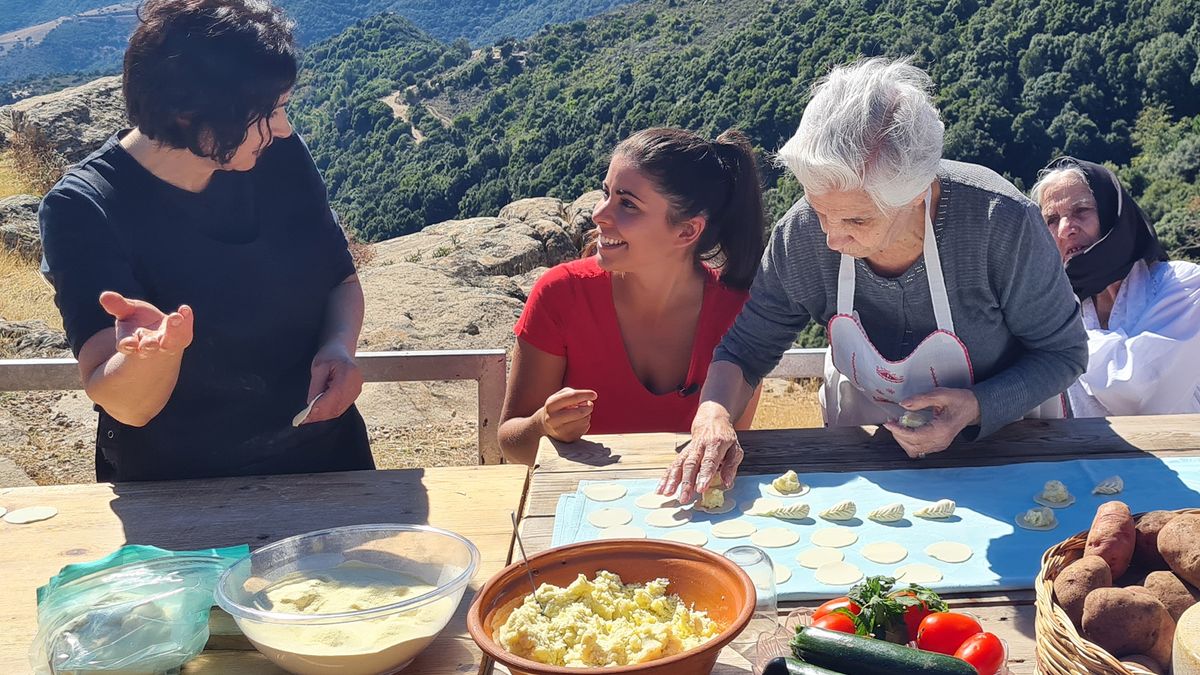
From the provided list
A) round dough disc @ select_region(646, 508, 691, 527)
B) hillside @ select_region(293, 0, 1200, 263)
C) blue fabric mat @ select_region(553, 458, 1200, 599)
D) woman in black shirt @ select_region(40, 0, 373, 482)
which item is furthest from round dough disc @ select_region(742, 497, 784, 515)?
hillside @ select_region(293, 0, 1200, 263)

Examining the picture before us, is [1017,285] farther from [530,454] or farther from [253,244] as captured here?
[253,244]

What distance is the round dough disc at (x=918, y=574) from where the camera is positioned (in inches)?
64.0

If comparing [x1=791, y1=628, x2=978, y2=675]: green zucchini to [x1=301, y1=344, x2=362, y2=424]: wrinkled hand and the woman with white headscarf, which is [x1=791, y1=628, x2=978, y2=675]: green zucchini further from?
the woman with white headscarf

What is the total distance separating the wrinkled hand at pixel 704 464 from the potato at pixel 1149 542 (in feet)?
2.84

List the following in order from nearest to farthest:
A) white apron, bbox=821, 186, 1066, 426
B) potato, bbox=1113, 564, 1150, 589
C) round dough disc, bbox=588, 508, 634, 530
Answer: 1. potato, bbox=1113, 564, 1150, 589
2. round dough disc, bbox=588, 508, 634, 530
3. white apron, bbox=821, 186, 1066, 426

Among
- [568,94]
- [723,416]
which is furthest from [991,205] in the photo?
[568,94]

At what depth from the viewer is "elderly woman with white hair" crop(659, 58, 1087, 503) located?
1.99 m

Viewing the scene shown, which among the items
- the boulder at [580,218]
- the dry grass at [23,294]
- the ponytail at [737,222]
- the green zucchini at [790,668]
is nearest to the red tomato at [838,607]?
the green zucchini at [790,668]

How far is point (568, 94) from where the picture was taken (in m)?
33.8

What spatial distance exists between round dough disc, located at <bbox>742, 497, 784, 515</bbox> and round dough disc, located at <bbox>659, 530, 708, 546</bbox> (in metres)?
0.15

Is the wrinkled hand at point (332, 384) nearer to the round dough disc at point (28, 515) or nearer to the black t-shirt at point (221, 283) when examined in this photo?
the black t-shirt at point (221, 283)

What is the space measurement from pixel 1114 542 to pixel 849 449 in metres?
1.03

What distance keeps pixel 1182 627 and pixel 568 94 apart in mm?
34058

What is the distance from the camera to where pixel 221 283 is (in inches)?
90.5
